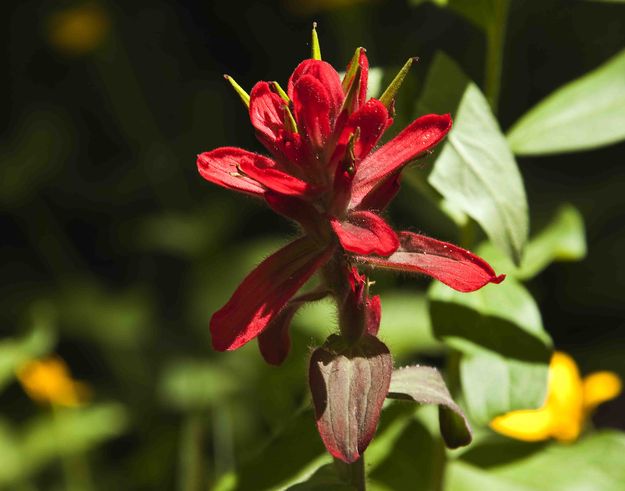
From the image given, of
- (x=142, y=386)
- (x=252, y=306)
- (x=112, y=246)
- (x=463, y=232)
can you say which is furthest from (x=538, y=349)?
(x=112, y=246)

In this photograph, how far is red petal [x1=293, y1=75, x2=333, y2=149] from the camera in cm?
58

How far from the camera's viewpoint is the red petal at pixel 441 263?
59 cm

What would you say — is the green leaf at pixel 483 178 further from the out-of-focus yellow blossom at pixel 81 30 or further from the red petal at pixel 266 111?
the out-of-focus yellow blossom at pixel 81 30

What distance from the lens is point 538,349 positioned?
0.87 m

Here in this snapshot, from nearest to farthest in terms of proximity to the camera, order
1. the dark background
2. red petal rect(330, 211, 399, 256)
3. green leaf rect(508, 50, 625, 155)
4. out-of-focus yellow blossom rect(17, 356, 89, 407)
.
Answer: red petal rect(330, 211, 399, 256) → green leaf rect(508, 50, 625, 155) → out-of-focus yellow blossom rect(17, 356, 89, 407) → the dark background

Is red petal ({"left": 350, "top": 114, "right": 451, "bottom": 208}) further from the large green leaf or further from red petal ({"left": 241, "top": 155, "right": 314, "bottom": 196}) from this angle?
the large green leaf

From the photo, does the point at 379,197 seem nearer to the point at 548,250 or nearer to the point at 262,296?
the point at 262,296

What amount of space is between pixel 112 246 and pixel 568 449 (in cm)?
156

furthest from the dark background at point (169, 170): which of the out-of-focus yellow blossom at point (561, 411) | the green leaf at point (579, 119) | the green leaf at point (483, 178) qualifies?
the green leaf at point (483, 178)

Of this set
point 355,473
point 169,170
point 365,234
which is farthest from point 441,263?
point 169,170

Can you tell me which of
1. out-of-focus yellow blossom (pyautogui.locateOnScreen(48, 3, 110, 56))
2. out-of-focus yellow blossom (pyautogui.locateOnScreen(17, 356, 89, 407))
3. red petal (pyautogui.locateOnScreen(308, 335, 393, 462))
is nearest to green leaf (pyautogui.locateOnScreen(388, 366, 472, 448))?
red petal (pyautogui.locateOnScreen(308, 335, 393, 462))

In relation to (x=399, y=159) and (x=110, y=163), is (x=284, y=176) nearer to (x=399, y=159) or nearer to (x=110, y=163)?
(x=399, y=159)

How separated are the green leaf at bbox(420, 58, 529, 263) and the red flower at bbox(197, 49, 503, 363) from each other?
0.56ft

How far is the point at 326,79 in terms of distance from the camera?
0.60 metres
